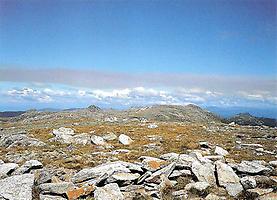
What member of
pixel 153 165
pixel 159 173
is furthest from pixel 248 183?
pixel 153 165

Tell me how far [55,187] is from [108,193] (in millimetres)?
3648

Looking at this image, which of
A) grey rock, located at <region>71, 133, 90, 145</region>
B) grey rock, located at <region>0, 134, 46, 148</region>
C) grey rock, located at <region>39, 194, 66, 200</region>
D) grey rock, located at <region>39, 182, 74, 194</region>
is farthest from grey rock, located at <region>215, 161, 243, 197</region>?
grey rock, located at <region>0, 134, 46, 148</region>

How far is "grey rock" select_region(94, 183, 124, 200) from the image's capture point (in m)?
20.4

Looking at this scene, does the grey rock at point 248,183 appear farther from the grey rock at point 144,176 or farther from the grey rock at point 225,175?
the grey rock at point 144,176

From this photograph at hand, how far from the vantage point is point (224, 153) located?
37.8 m

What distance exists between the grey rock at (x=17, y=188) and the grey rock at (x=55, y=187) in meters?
0.78

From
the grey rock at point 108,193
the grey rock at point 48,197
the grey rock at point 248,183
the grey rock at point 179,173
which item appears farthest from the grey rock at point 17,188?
the grey rock at point 248,183

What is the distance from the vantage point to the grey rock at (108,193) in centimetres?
2038

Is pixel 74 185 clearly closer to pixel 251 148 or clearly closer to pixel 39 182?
pixel 39 182

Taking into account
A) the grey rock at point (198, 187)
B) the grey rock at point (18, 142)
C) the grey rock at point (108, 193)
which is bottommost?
the grey rock at point (18, 142)

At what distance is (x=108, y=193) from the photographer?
2075 centimetres

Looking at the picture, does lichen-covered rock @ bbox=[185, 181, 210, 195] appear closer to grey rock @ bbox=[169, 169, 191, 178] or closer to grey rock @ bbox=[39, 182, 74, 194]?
grey rock @ bbox=[169, 169, 191, 178]

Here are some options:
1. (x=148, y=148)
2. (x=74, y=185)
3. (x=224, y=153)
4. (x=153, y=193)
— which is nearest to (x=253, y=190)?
(x=153, y=193)

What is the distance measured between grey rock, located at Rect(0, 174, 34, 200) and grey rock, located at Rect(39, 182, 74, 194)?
776 millimetres
